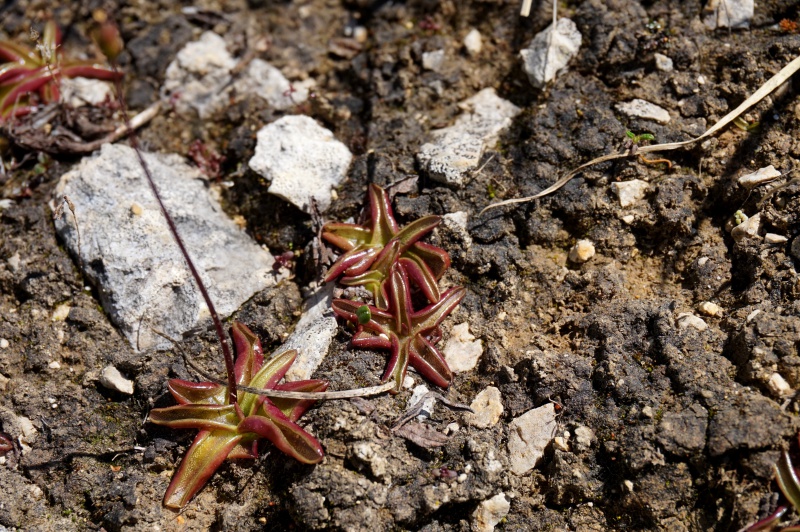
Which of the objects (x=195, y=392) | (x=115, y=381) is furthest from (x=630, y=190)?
(x=115, y=381)

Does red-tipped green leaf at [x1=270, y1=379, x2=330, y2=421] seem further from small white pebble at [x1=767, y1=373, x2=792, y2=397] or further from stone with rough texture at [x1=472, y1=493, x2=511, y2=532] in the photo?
small white pebble at [x1=767, y1=373, x2=792, y2=397]

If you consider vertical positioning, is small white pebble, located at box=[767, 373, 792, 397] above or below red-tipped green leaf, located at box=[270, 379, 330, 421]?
above

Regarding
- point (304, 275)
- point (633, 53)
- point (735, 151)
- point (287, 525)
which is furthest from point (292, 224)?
point (735, 151)

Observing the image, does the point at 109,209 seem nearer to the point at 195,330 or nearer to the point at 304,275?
the point at 195,330

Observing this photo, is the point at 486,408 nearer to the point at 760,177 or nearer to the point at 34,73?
the point at 760,177

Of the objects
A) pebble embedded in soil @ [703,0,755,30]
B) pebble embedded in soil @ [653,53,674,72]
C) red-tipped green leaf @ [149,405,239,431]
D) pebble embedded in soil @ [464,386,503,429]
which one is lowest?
red-tipped green leaf @ [149,405,239,431]

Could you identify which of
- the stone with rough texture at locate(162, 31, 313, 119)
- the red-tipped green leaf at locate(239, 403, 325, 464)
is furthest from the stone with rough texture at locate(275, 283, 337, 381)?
the stone with rough texture at locate(162, 31, 313, 119)
